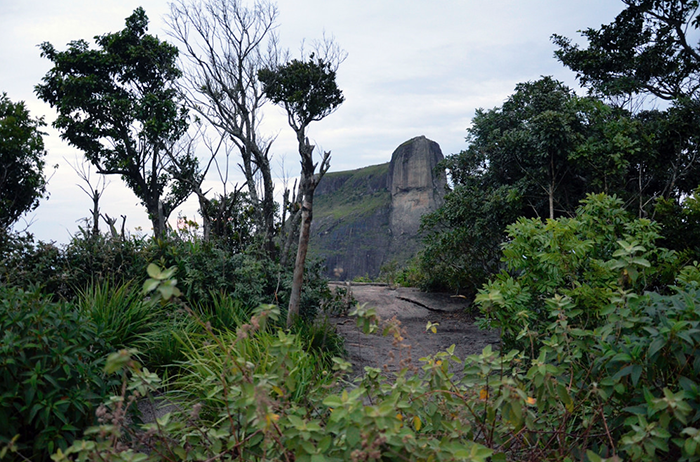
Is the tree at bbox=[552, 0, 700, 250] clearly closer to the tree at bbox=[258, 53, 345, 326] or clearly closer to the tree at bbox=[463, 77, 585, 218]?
the tree at bbox=[463, 77, 585, 218]

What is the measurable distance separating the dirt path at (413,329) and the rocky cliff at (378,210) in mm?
33784

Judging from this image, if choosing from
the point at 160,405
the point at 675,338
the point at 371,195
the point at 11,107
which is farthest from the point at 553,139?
the point at 371,195

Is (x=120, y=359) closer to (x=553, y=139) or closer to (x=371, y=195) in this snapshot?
(x=553, y=139)

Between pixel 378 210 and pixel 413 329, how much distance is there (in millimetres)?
47636

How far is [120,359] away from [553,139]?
26.4ft

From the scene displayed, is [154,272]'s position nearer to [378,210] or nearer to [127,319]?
[127,319]

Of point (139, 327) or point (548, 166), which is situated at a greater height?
point (548, 166)

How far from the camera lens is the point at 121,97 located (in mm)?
18719

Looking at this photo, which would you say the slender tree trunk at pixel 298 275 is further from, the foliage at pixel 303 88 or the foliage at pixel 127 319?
the foliage at pixel 303 88

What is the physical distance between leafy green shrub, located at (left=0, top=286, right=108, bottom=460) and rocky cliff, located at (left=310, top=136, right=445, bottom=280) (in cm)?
4207

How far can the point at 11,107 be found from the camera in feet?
59.9

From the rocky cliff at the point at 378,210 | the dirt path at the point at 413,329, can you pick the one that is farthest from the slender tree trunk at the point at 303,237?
the rocky cliff at the point at 378,210

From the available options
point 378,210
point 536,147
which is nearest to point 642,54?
point 536,147

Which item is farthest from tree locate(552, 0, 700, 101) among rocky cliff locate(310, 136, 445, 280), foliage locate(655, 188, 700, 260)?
rocky cliff locate(310, 136, 445, 280)
